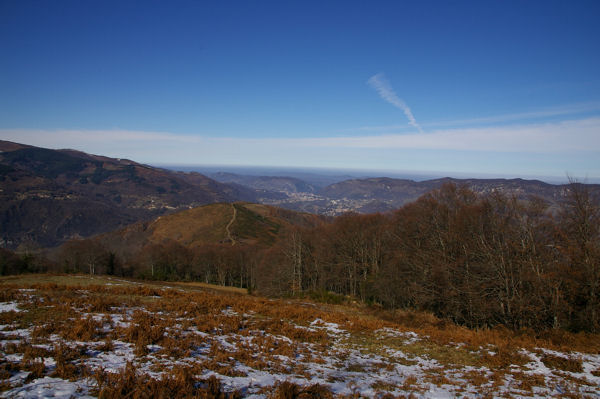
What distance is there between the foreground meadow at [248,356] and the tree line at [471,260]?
216 inches

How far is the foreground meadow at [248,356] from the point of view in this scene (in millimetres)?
7227

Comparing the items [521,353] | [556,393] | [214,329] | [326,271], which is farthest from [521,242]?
[326,271]

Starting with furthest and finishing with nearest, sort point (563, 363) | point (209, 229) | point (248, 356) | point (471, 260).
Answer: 1. point (209, 229)
2. point (471, 260)
3. point (563, 363)
4. point (248, 356)

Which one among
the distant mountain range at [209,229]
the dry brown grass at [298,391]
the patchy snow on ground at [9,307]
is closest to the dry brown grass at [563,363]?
the dry brown grass at [298,391]

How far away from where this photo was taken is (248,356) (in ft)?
33.1

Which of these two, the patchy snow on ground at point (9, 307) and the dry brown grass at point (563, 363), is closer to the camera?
the dry brown grass at point (563, 363)

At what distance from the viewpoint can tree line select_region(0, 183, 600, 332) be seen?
2000cm

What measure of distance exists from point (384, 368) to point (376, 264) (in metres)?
33.8

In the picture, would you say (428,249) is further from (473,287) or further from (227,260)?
(227,260)

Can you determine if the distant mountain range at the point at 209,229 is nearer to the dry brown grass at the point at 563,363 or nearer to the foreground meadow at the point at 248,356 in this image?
the foreground meadow at the point at 248,356

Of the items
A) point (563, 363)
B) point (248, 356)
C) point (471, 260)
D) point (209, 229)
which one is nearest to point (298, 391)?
point (248, 356)

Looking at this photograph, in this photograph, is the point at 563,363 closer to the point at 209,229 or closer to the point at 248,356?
the point at 248,356

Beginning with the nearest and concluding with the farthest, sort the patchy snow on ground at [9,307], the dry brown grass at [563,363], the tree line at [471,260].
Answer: the dry brown grass at [563,363] < the patchy snow on ground at [9,307] < the tree line at [471,260]

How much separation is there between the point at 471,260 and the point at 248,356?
25.6 metres
